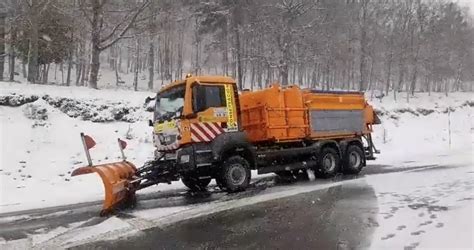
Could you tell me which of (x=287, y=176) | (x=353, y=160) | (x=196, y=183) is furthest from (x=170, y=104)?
(x=353, y=160)

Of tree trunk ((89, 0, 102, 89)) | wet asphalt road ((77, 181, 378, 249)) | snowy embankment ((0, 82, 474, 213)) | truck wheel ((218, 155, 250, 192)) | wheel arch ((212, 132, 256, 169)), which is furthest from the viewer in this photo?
tree trunk ((89, 0, 102, 89))

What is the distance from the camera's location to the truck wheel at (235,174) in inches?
442

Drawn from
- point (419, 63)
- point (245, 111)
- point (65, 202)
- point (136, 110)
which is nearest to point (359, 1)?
point (419, 63)

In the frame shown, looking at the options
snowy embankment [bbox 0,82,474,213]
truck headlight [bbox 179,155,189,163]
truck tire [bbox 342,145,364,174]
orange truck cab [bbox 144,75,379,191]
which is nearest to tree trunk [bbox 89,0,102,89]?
snowy embankment [bbox 0,82,474,213]

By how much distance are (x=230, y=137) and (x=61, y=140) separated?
27.7 feet

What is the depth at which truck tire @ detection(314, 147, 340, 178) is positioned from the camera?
45.3 feet

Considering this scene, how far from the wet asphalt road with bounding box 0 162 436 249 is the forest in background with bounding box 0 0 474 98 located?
47.9 feet

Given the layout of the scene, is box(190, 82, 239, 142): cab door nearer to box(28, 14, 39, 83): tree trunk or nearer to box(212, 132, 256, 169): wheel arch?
box(212, 132, 256, 169): wheel arch

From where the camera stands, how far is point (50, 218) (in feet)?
31.1

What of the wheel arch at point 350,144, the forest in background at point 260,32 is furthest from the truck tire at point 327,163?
the forest in background at point 260,32

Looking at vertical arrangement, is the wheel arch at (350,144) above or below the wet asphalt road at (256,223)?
above

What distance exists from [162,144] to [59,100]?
9518mm

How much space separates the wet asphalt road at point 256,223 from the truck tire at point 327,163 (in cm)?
209

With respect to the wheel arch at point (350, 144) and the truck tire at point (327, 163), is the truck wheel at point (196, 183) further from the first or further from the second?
the wheel arch at point (350, 144)
